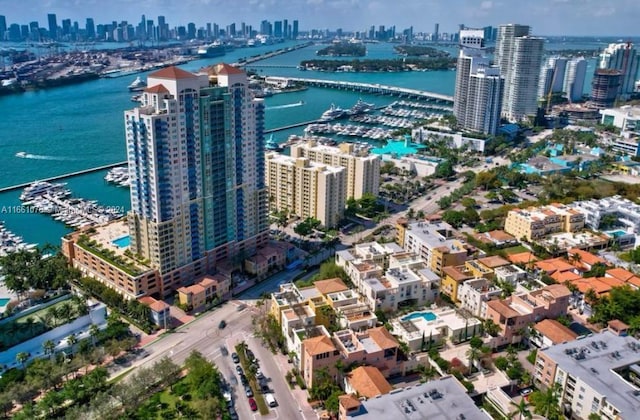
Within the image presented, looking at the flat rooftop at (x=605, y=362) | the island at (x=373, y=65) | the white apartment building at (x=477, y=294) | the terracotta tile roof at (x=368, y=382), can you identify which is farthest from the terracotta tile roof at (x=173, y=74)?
the island at (x=373, y=65)

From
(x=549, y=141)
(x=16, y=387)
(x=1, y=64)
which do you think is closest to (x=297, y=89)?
(x=549, y=141)

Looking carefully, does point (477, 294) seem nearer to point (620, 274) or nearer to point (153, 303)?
point (620, 274)

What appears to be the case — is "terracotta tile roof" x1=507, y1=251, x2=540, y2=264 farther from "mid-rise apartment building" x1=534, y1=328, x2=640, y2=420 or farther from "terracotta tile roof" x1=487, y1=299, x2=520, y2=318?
"mid-rise apartment building" x1=534, y1=328, x2=640, y2=420

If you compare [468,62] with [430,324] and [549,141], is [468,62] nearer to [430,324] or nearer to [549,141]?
[549,141]

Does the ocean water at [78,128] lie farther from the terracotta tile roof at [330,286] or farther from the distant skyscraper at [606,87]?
the distant skyscraper at [606,87]

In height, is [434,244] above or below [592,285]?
above

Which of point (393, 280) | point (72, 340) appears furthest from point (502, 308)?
point (72, 340)

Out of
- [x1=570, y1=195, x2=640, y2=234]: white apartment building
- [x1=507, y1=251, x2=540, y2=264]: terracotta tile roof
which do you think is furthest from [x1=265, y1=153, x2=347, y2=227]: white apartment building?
[x1=570, y1=195, x2=640, y2=234]: white apartment building

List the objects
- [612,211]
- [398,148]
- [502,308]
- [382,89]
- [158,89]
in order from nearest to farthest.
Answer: [502,308], [158,89], [612,211], [398,148], [382,89]
